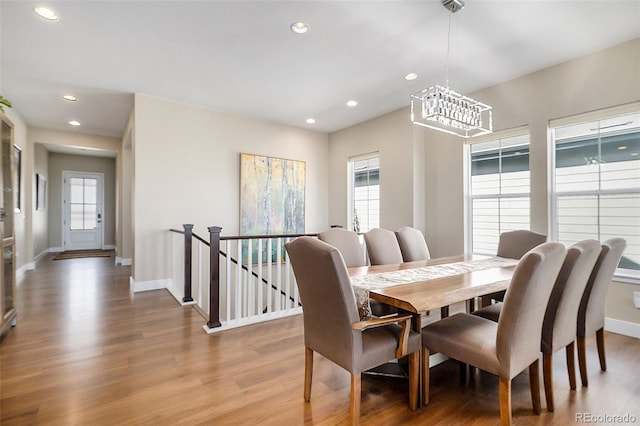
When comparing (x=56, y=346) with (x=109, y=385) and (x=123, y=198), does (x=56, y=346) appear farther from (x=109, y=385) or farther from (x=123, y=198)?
(x=123, y=198)

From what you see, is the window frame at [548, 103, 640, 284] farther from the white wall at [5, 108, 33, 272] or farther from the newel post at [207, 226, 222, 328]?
the white wall at [5, 108, 33, 272]

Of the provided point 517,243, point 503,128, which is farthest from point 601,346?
point 503,128

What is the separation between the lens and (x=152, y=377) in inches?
85.6

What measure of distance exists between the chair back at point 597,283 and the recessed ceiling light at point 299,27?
2.80 metres

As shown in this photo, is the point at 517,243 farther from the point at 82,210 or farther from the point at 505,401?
the point at 82,210

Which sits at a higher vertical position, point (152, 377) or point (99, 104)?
point (99, 104)

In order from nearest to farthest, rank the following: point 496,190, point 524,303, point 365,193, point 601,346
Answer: point 524,303 < point 601,346 < point 496,190 < point 365,193

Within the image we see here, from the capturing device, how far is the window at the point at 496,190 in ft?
12.4

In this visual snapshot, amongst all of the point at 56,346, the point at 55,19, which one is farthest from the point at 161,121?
the point at 56,346

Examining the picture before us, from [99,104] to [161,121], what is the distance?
1.03m

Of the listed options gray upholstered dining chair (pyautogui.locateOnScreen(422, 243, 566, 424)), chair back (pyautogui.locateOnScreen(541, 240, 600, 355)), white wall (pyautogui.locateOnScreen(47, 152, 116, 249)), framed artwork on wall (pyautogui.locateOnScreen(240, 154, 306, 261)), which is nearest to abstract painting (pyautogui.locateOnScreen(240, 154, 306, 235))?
framed artwork on wall (pyautogui.locateOnScreen(240, 154, 306, 261))

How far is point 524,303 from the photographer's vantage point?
149 cm

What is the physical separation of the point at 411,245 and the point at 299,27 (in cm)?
237

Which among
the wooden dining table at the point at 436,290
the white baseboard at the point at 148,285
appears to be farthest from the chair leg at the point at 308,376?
the white baseboard at the point at 148,285
